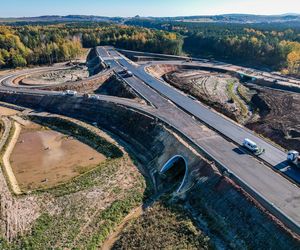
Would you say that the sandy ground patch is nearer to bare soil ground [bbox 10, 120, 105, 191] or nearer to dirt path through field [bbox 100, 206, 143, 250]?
bare soil ground [bbox 10, 120, 105, 191]

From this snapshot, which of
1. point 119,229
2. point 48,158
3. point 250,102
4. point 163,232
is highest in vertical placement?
point 163,232

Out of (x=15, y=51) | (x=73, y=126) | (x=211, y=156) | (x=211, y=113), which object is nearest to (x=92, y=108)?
(x=73, y=126)

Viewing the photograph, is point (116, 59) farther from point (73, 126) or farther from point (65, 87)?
point (73, 126)

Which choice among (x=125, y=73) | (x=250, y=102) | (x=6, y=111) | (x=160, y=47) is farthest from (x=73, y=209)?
(x=160, y=47)

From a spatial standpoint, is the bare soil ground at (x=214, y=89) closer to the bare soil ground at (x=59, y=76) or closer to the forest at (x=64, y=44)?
the bare soil ground at (x=59, y=76)

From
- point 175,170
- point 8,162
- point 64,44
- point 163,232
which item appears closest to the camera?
point 163,232

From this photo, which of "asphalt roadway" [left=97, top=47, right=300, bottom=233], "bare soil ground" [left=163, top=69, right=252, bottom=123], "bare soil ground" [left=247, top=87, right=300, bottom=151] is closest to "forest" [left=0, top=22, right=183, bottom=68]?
"bare soil ground" [left=163, top=69, right=252, bottom=123]

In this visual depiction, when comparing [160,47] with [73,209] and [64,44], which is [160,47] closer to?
[64,44]

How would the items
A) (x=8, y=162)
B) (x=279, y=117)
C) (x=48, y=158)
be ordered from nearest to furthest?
1. (x=8, y=162)
2. (x=48, y=158)
3. (x=279, y=117)
